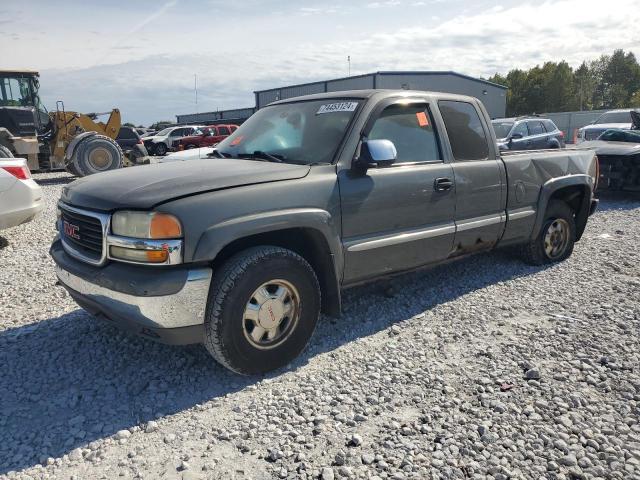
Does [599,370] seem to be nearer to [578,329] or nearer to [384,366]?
[578,329]

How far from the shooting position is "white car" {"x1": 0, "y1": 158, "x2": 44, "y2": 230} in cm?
→ 611

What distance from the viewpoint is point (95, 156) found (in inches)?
527

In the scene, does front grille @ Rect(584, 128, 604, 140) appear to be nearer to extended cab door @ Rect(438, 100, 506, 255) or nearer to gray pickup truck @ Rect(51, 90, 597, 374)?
gray pickup truck @ Rect(51, 90, 597, 374)

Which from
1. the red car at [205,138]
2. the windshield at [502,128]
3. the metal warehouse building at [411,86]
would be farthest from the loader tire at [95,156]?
the metal warehouse building at [411,86]

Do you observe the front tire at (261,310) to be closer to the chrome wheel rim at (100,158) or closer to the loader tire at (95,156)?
the loader tire at (95,156)

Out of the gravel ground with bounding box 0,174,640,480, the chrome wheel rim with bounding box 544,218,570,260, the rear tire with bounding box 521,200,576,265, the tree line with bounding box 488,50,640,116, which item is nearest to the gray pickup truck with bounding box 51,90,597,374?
the gravel ground with bounding box 0,174,640,480

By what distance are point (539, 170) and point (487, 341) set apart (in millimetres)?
2273

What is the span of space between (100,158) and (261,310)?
1206cm

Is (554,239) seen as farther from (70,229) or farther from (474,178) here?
(70,229)

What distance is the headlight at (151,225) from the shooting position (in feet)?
9.08

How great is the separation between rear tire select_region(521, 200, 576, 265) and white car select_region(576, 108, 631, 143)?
1238cm

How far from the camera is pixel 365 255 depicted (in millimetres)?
3633

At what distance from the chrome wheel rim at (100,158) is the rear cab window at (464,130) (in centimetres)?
1142

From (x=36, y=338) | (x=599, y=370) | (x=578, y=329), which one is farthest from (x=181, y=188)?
(x=578, y=329)
